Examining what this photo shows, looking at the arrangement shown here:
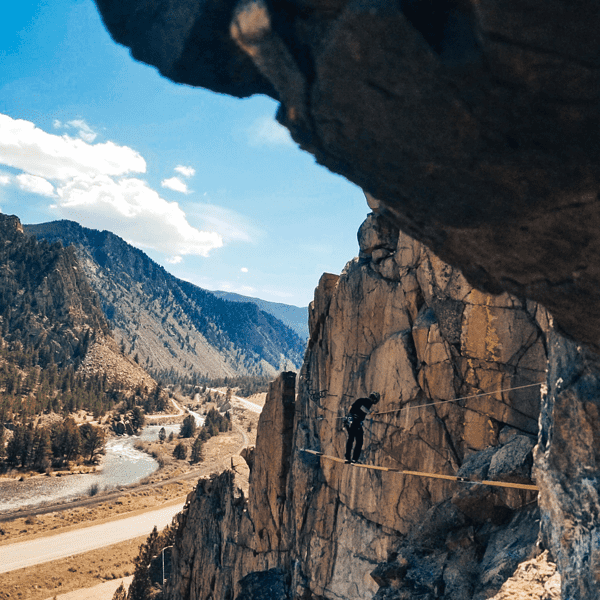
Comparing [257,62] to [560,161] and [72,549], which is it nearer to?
[560,161]

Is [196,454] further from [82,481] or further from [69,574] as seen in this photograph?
[69,574]

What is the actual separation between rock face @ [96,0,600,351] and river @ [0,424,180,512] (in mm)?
60180

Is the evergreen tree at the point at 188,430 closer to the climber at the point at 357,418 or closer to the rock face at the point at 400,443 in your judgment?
the rock face at the point at 400,443

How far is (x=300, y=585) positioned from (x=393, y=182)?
15.8m

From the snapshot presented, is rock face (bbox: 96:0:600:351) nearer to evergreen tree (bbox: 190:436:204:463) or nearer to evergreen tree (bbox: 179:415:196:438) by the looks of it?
evergreen tree (bbox: 190:436:204:463)

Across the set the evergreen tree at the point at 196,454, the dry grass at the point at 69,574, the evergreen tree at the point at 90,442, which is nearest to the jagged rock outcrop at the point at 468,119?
the dry grass at the point at 69,574

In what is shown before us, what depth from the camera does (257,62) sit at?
6176 mm

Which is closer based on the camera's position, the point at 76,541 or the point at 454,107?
the point at 454,107

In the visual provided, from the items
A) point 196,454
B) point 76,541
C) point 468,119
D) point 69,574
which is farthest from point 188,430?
point 468,119

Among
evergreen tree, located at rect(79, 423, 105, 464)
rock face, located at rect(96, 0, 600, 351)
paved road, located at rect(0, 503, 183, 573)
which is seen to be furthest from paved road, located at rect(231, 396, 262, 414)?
rock face, located at rect(96, 0, 600, 351)

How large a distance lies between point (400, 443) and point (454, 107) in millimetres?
10984

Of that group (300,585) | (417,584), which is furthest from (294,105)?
(300,585)

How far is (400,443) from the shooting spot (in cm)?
1380

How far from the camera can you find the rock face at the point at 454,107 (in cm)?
441
